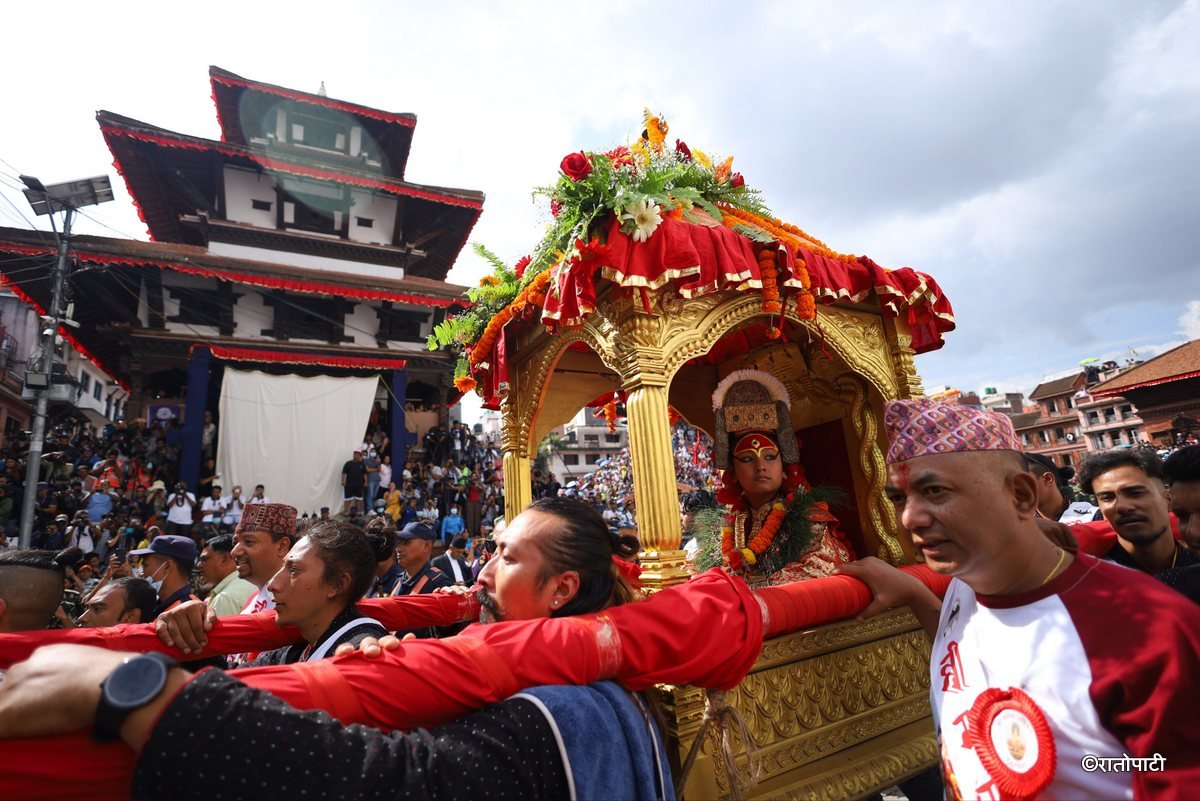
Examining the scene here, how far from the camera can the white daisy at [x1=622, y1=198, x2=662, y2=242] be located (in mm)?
2748

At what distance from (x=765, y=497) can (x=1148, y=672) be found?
2.50 meters

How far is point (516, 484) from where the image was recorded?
13.6ft

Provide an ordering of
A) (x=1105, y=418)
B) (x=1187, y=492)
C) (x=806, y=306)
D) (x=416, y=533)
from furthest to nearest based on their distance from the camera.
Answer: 1. (x=1105, y=418)
2. (x=416, y=533)
3. (x=806, y=306)
4. (x=1187, y=492)

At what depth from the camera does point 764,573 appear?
3434 mm

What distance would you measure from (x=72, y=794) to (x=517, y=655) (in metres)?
0.78

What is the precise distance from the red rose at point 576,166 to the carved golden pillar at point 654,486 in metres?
1.08

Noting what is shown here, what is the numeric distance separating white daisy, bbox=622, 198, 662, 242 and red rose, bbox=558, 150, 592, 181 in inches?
11.5

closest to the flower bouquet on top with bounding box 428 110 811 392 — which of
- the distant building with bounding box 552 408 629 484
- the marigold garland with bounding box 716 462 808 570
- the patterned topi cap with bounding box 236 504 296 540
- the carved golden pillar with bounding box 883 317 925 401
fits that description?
the carved golden pillar with bounding box 883 317 925 401

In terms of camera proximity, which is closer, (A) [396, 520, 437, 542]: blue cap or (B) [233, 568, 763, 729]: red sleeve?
(B) [233, 568, 763, 729]: red sleeve

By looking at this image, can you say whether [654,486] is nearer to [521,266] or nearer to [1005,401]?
[521,266]

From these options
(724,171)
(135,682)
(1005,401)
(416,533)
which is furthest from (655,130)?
(1005,401)

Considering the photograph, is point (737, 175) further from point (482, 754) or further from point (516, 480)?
point (482, 754)

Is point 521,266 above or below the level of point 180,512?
above

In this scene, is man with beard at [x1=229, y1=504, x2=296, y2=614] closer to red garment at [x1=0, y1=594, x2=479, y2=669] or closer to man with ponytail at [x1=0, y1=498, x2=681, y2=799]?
red garment at [x1=0, y1=594, x2=479, y2=669]
